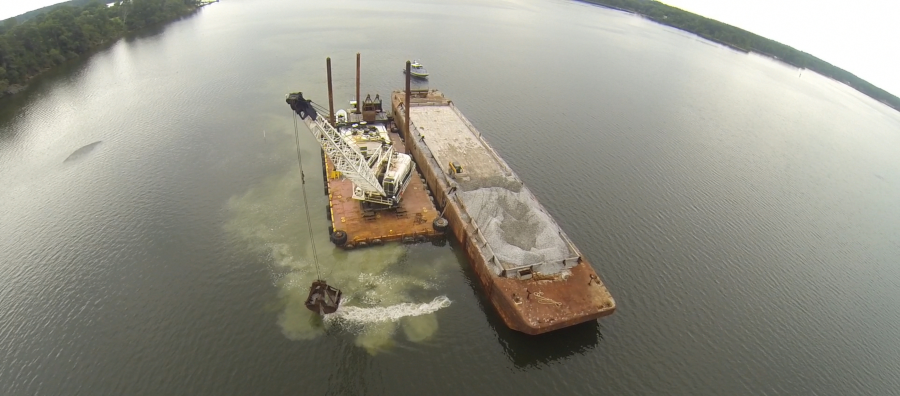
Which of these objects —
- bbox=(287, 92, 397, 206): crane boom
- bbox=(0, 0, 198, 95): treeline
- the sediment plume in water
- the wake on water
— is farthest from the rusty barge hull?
bbox=(0, 0, 198, 95): treeline

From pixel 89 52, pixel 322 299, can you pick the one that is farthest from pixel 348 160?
pixel 89 52

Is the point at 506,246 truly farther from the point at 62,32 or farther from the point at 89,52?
the point at 89,52

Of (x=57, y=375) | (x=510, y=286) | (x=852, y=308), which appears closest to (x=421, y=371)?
(x=510, y=286)

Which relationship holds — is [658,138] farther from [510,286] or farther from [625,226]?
[510,286]

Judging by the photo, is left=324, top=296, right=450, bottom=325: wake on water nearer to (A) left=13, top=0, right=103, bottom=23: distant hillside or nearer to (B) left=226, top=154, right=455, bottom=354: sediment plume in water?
(B) left=226, top=154, right=455, bottom=354: sediment plume in water

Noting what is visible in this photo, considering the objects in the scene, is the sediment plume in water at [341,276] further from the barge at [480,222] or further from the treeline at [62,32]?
the treeline at [62,32]
